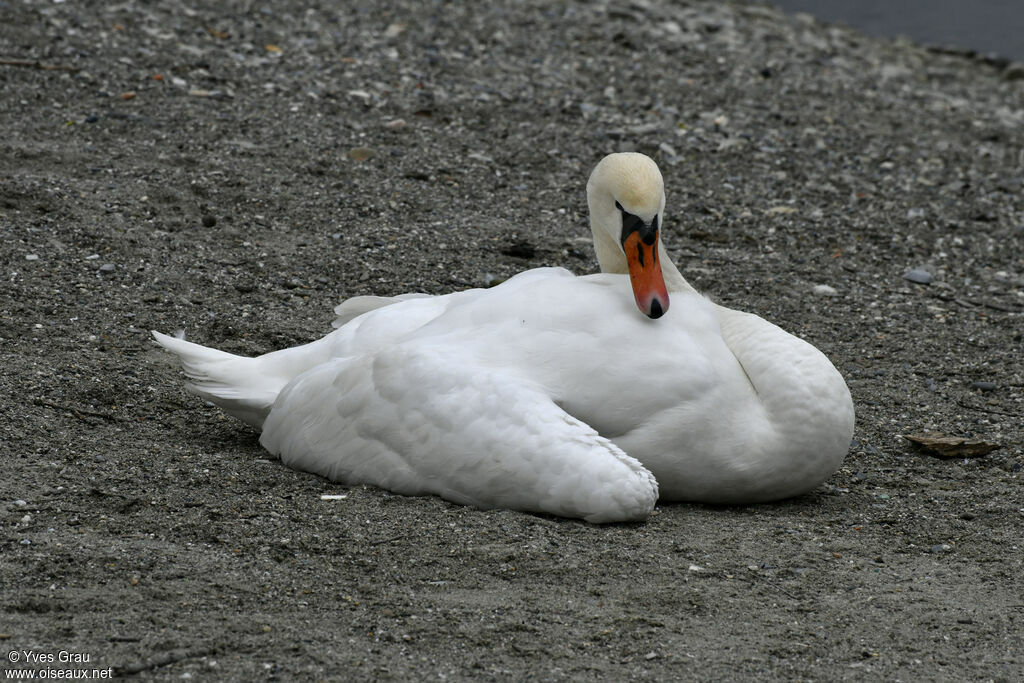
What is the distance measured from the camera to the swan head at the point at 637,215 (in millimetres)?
5188

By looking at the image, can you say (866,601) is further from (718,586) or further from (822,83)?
(822,83)

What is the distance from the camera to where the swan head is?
17.0 ft

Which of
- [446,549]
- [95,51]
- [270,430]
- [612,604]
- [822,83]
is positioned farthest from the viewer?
[822,83]

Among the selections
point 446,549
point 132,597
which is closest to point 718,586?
point 446,549

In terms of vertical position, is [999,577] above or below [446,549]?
above

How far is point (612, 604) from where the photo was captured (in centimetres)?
426

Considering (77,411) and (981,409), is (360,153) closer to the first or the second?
(77,411)

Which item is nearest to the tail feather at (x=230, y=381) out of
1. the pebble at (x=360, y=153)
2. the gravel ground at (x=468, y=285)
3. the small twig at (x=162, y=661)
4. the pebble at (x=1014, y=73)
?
the gravel ground at (x=468, y=285)

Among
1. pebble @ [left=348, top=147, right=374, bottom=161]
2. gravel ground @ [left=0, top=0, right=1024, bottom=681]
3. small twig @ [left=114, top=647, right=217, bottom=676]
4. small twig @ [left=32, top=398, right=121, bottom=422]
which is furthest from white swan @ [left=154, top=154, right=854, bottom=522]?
pebble @ [left=348, top=147, right=374, bottom=161]

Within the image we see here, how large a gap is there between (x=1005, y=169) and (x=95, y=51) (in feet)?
22.8

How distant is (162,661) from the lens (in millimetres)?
3723

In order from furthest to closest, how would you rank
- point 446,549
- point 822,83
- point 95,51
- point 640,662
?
1. point 822,83
2. point 95,51
3. point 446,549
4. point 640,662

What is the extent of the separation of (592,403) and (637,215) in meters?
0.88

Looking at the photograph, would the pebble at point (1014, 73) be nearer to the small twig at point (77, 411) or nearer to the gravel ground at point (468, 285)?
the gravel ground at point (468, 285)
